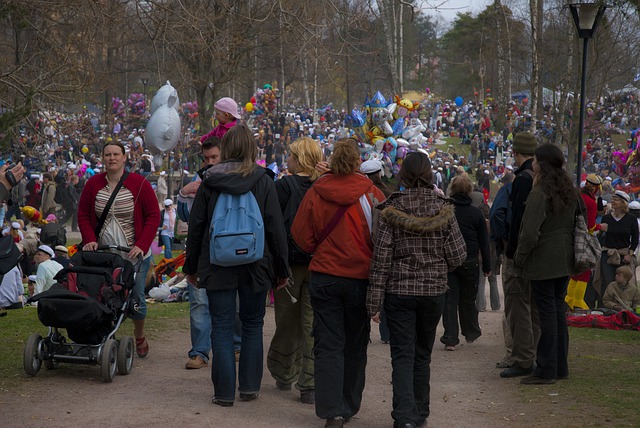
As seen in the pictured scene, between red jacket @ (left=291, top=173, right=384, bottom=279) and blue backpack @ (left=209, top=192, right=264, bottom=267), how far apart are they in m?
0.29

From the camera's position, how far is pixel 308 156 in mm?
7000

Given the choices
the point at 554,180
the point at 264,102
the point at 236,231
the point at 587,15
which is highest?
the point at 264,102

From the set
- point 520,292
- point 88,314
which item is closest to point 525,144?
point 520,292

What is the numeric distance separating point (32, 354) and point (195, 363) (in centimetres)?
136

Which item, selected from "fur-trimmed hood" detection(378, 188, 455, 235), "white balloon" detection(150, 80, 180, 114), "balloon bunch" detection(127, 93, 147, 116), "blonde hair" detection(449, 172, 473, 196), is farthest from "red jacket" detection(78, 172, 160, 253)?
"balloon bunch" detection(127, 93, 147, 116)

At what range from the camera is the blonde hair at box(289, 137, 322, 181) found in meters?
6.99

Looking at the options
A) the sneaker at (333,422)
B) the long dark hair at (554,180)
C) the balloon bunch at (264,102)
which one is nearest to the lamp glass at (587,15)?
the long dark hair at (554,180)

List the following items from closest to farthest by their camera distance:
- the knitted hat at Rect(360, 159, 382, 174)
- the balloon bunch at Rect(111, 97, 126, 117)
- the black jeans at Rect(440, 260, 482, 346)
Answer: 1. the knitted hat at Rect(360, 159, 382, 174)
2. the black jeans at Rect(440, 260, 482, 346)
3. the balloon bunch at Rect(111, 97, 126, 117)

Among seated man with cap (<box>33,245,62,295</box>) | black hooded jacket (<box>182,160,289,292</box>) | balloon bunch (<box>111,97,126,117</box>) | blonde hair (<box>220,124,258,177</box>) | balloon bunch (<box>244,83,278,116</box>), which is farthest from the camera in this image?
balloon bunch (<box>244,83,278,116</box>)

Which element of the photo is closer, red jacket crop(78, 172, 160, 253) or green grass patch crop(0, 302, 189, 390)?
green grass patch crop(0, 302, 189, 390)

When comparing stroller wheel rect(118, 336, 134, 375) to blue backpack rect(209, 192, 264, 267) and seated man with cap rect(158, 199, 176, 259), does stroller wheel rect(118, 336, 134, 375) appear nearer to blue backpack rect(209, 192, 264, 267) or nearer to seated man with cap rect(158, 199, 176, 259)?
blue backpack rect(209, 192, 264, 267)

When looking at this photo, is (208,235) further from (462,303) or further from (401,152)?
(401,152)

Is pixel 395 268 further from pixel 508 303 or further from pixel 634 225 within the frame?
pixel 634 225

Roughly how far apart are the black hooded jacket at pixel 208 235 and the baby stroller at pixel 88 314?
1026mm
